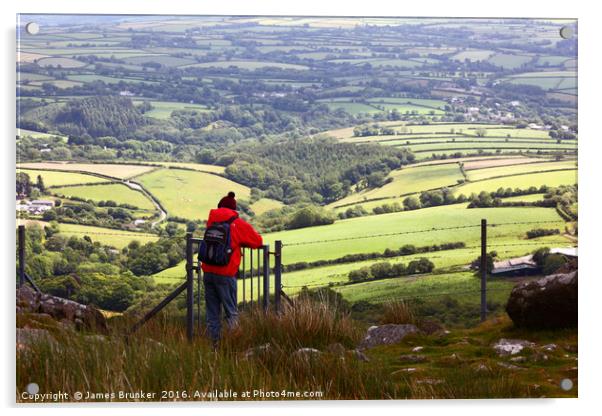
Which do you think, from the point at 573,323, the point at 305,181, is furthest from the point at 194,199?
the point at 573,323

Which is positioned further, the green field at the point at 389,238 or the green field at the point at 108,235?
the green field at the point at 389,238

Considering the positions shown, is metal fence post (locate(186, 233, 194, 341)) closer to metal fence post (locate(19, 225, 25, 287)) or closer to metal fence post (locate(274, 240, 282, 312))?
metal fence post (locate(274, 240, 282, 312))

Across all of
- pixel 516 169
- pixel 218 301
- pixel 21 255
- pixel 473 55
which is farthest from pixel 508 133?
pixel 21 255

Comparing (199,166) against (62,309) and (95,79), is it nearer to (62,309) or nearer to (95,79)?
(95,79)

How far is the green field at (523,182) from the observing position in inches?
580

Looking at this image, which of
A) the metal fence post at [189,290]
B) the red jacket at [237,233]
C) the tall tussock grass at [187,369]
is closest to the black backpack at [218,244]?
the red jacket at [237,233]

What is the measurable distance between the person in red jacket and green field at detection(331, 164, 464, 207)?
258cm

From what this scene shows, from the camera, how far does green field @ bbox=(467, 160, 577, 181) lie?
48.8 feet

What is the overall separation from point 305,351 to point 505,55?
4.31 m

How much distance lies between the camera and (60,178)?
15.0 metres

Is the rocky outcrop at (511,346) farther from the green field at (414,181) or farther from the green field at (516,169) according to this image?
the green field at (414,181)

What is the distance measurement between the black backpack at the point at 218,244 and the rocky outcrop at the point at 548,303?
3.12m

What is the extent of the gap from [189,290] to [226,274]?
51cm

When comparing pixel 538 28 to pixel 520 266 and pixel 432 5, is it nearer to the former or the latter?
pixel 432 5
